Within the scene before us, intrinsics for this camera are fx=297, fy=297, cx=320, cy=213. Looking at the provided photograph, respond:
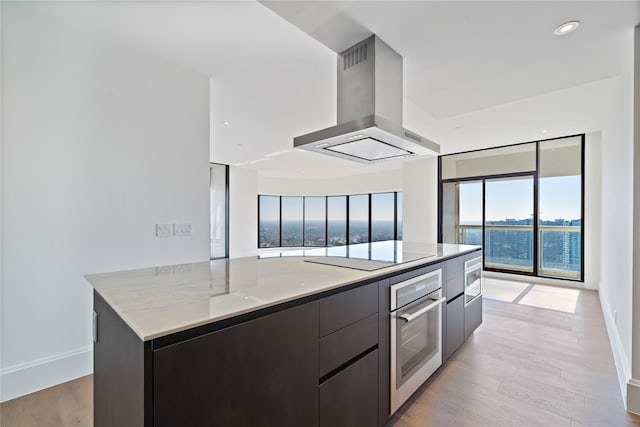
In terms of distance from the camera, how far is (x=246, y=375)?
97 centimetres

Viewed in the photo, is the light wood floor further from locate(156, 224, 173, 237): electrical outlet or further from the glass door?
the glass door

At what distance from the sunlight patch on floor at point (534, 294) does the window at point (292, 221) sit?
6.49 m

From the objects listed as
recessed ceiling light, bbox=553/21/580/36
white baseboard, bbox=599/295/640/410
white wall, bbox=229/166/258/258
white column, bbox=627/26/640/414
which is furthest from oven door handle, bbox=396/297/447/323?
white wall, bbox=229/166/258/258

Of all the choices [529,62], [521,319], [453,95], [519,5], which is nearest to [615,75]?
[529,62]

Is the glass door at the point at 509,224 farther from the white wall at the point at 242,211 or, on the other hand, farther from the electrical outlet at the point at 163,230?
the electrical outlet at the point at 163,230

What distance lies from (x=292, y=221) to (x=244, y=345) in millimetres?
9622

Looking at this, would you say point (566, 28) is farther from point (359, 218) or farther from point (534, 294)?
point (359, 218)

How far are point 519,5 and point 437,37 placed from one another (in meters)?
0.48

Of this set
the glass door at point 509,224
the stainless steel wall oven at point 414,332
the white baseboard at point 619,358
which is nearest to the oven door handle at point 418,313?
the stainless steel wall oven at point 414,332

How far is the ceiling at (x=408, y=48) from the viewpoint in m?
1.84

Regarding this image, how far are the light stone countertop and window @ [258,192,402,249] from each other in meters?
7.25

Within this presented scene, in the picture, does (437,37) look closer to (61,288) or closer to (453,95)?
(453,95)

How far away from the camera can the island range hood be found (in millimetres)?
2014

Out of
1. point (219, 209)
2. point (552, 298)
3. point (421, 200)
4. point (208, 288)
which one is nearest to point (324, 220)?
point (219, 209)
